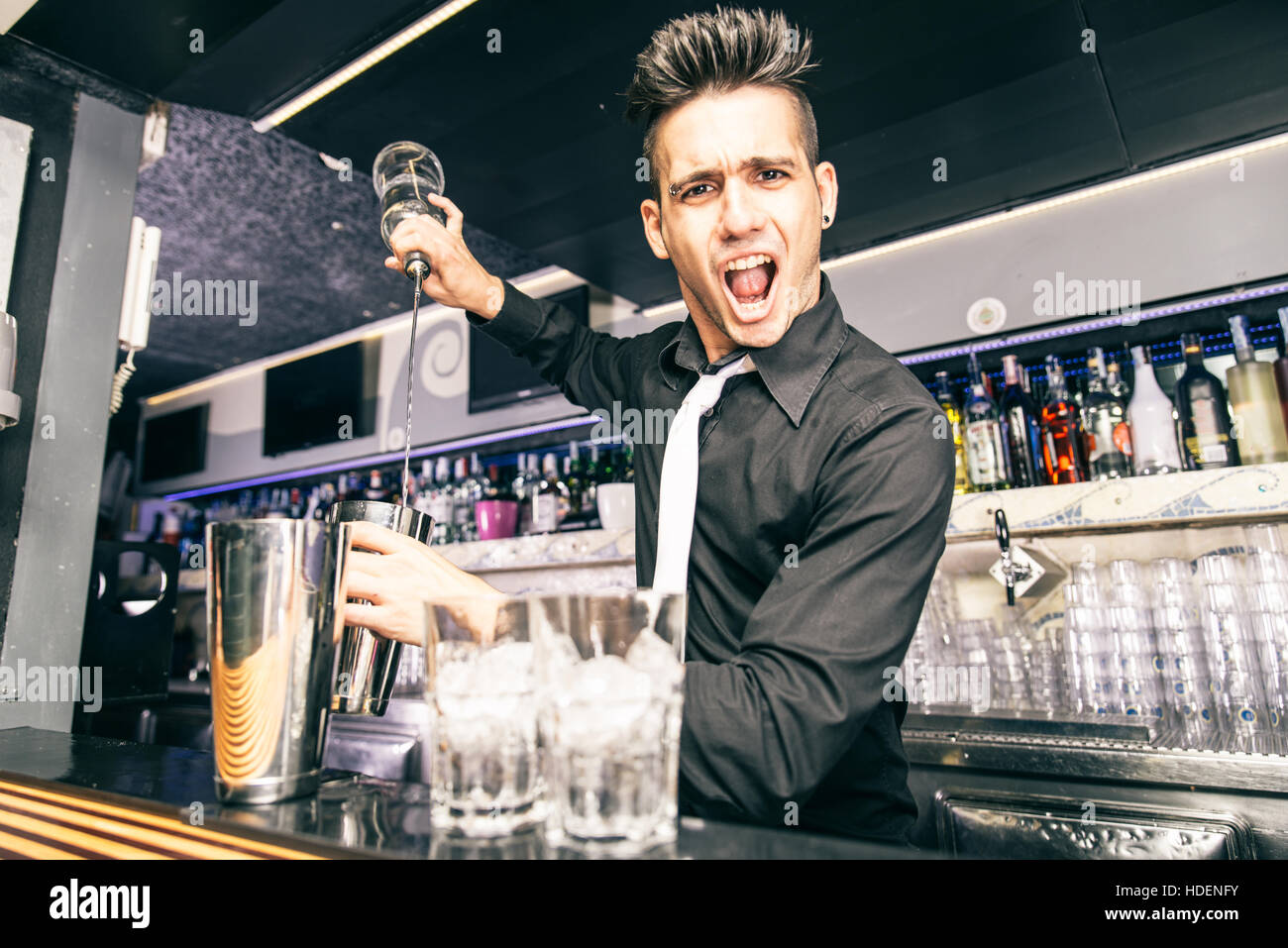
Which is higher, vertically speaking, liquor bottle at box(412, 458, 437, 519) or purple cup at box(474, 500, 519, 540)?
liquor bottle at box(412, 458, 437, 519)

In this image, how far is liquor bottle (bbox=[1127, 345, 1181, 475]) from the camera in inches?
84.4

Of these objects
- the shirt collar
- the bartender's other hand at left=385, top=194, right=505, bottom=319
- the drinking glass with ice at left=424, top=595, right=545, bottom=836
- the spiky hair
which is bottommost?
the drinking glass with ice at left=424, top=595, right=545, bottom=836

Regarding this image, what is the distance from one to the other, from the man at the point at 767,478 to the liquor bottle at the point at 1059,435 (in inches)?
56.4

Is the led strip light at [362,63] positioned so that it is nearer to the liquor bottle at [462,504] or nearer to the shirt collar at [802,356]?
the shirt collar at [802,356]

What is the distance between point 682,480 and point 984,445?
1.56 m

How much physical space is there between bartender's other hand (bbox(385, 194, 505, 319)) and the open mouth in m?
0.47

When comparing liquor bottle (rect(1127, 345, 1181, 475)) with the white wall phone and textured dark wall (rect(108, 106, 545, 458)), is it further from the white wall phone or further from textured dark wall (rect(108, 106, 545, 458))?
the white wall phone

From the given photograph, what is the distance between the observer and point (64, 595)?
1.64 meters

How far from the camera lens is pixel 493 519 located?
11.3 ft

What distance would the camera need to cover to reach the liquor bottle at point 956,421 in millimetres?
2414

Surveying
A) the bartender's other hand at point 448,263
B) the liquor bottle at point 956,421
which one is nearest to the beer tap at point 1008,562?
the liquor bottle at point 956,421

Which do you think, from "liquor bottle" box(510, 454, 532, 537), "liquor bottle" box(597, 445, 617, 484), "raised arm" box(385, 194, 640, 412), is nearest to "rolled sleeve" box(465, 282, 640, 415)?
"raised arm" box(385, 194, 640, 412)

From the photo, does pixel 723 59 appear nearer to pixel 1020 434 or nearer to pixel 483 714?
pixel 483 714

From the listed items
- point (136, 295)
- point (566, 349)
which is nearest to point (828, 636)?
point (566, 349)
